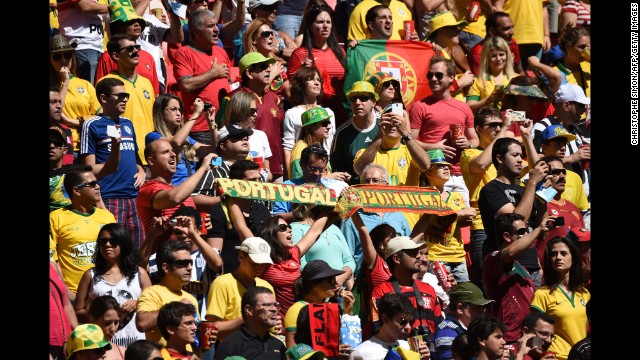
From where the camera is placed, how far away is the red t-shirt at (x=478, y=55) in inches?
627

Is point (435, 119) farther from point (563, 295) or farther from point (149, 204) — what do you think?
point (149, 204)

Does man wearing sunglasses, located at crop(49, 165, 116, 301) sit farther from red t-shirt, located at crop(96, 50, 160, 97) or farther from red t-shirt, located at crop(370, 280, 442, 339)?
red t-shirt, located at crop(96, 50, 160, 97)

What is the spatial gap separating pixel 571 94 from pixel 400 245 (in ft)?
17.3

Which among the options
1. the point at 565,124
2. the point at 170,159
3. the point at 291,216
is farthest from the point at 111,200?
the point at 565,124

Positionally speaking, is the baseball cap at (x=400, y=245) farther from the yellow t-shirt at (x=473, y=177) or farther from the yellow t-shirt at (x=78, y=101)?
the yellow t-shirt at (x=78, y=101)

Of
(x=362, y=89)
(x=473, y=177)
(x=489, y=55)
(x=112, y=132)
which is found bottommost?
(x=473, y=177)

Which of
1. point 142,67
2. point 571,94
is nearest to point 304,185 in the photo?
point 142,67

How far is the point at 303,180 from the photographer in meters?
11.5

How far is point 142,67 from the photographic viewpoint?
1332cm

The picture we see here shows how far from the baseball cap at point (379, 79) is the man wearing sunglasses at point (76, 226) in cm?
393

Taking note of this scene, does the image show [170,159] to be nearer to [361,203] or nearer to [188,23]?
[361,203]

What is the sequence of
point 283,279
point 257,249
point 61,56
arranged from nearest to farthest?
point 257,249, point 283,279, point 61,56

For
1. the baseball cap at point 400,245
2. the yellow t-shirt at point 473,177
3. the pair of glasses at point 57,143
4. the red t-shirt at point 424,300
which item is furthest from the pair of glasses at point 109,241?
the yellow t-shirt at point 473,177
